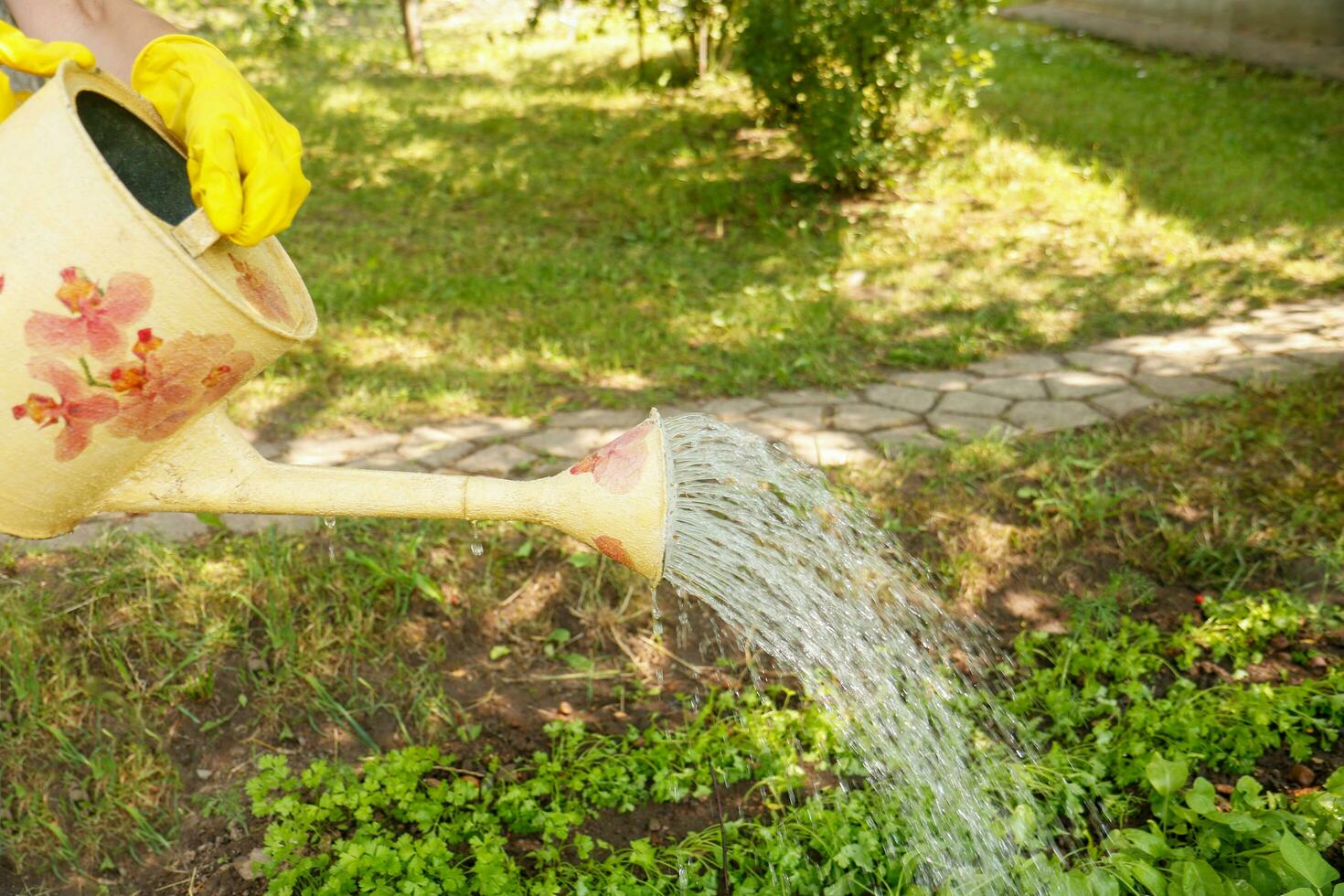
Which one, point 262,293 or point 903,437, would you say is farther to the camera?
point 903,437

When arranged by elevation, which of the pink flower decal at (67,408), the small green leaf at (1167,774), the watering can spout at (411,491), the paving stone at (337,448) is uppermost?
the pink flower decal at (67,408)

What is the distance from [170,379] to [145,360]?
1.6 inches

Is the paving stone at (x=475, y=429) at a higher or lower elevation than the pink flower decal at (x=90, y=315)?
lower

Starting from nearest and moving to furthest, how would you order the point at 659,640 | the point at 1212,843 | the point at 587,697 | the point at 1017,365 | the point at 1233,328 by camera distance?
the point at 1212,843
the point at 587,697
the point at 659,640
the point at 1017,365
the point at 1233,328

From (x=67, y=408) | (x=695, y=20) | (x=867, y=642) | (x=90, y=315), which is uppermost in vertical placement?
(x=90, y=315)

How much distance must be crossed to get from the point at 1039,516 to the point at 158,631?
237cm

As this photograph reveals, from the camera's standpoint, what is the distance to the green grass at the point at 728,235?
13.7ft

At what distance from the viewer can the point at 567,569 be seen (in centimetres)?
296

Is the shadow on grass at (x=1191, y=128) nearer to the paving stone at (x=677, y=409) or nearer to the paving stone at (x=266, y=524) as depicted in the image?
the paving stone at (x=677, y=409)

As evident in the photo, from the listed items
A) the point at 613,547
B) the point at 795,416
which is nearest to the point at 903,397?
the point at 795,416

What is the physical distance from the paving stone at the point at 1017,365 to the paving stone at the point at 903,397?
326 mm

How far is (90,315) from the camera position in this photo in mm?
1162

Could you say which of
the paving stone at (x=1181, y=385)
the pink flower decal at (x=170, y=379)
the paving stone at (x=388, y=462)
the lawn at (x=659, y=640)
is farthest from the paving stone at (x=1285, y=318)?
the pink flower decal at (x=170, y=379)

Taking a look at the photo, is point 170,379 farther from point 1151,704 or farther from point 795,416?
point 795,416
